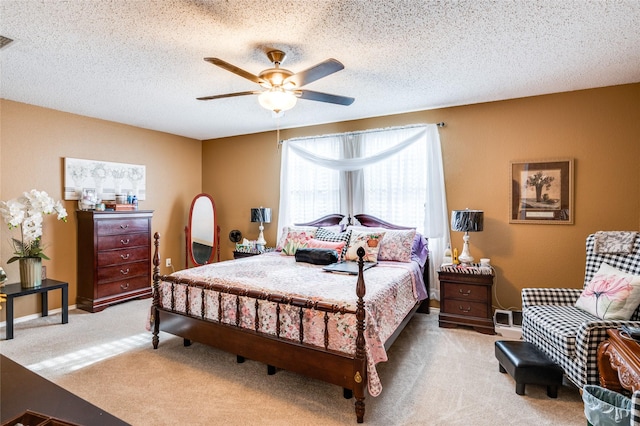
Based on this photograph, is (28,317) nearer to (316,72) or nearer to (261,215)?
(261,215)

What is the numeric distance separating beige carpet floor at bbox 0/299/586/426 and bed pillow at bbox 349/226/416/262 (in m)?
0.91

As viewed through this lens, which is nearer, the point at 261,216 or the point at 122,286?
the point at 122,286

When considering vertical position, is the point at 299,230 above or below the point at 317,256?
above

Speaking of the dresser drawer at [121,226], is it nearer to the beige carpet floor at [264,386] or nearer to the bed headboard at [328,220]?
the beige carpet floor at [264,386]

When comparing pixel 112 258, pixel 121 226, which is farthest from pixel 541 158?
pixel 112 258

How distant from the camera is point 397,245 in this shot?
4.02m

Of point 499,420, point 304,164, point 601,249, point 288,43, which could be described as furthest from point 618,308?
point 304,164

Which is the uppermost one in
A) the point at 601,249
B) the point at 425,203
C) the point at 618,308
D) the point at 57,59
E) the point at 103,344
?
the point at 57,59

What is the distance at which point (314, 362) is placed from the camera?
7.68 ft

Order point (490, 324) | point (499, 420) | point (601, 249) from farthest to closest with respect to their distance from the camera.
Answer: point (490, 324) → point (601, 249) → point (499, 420)

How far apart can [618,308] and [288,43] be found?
3.26 m

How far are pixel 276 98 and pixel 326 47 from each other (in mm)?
590

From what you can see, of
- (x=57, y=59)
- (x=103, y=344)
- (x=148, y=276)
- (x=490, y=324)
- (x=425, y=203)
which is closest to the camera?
(x=57, y=59)

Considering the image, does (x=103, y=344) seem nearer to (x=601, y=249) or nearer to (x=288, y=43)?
(x=288, y=43)
